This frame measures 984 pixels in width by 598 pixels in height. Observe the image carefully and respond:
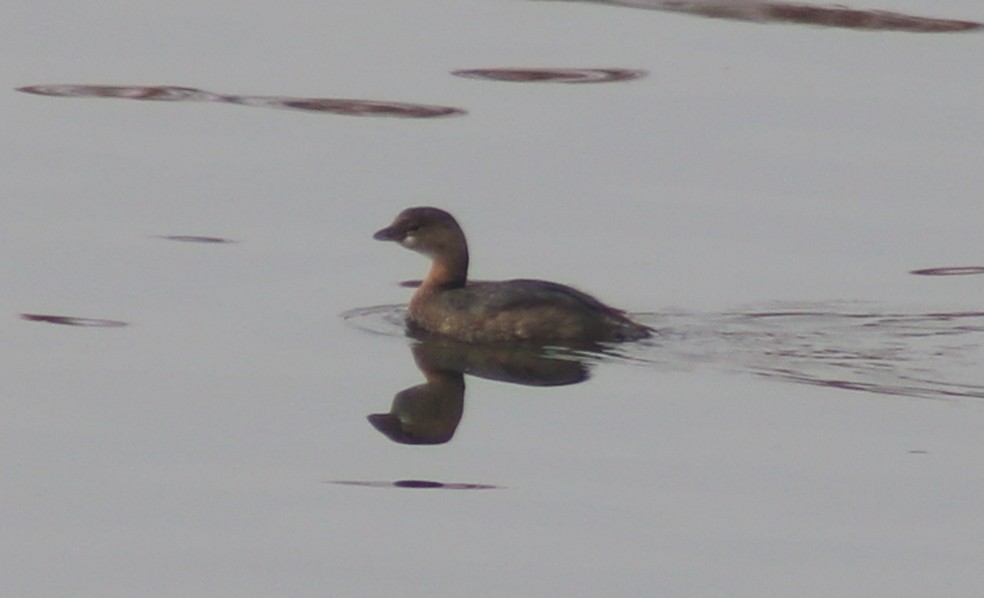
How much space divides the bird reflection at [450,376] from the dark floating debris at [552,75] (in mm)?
4608

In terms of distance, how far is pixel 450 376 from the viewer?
434 inches

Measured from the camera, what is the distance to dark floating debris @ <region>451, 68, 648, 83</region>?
16094 millimetres

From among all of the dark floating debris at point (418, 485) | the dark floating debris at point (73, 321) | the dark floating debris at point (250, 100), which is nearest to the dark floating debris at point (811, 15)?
the dark floating debris at point (250, 100)

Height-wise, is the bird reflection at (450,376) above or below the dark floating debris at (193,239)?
below

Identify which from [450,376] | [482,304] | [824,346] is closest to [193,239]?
[482,304]

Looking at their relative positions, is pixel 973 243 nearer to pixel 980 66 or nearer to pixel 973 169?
pixel 973 169

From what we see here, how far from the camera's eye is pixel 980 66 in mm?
16219

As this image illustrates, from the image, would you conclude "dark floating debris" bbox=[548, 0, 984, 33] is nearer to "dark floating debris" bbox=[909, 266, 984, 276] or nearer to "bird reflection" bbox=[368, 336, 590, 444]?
"dark floating debris" bbox=[909, 266, 984, 276]

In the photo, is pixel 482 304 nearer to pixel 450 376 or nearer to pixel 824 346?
pixel 450 376

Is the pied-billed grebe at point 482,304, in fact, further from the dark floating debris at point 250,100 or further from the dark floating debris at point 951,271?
the dark floating debris at point 250,100

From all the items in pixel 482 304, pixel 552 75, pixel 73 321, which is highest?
pixel 552 75

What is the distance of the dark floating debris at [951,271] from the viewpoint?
40.9 feet

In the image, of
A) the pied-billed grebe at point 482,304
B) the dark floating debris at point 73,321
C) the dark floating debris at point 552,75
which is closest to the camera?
the dark floating debris at point 73,321

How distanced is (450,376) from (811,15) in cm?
741
